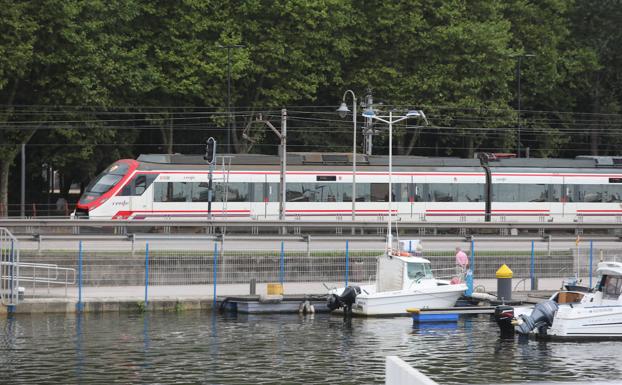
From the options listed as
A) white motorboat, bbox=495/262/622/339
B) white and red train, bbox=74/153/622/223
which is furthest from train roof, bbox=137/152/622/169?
white motorboat, bbox=495/262/622/339

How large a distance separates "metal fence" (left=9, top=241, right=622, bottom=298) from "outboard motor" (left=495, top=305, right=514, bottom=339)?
586cm

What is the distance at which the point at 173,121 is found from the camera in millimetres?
69438

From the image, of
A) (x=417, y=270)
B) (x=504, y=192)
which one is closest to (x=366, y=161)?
(x=504, y=192)

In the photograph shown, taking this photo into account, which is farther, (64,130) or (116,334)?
(64,130)

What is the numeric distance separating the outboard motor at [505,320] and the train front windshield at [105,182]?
26.4 metres

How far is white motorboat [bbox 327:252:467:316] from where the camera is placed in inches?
1356

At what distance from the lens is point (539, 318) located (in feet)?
100

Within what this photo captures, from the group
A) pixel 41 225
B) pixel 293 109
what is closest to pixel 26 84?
pixel 293 109

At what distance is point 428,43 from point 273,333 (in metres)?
44.2

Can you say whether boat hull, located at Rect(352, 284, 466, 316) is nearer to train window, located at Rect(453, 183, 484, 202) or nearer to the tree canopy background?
train window, located at Rect(453, 183, 484, 202)

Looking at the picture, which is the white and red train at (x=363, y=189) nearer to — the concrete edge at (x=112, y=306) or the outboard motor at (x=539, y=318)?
the concrete edge at (x=112, y=306)

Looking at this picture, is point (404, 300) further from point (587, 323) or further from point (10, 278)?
point (10, 278)

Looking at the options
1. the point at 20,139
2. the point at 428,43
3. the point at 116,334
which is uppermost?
the point at 428,43

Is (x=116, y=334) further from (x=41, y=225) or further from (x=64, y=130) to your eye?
(x=64, y=130)
